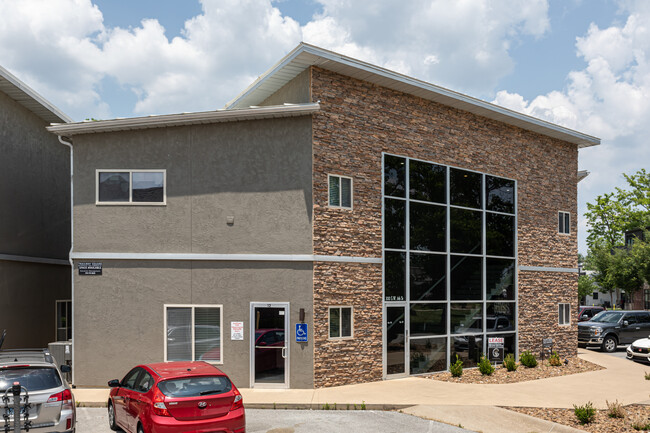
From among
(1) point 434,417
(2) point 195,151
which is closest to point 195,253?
(2) point 195,151

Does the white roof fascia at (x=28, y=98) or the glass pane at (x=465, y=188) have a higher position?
the white roof fascia at (x=28, y=98)

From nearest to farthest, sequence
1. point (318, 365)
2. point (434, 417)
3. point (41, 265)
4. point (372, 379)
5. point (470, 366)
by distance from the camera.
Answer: point (434, 417) → point (318, 365) → point (372, 379) → point (470, 366) → point (41, 265)

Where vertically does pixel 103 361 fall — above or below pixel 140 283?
below

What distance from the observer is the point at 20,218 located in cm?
1942

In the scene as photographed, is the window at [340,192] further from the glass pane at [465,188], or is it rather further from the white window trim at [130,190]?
the white window trim at [130,190]

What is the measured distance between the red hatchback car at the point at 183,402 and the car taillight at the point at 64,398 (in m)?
1.03

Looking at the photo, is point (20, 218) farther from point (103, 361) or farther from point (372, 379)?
point (372, 379)

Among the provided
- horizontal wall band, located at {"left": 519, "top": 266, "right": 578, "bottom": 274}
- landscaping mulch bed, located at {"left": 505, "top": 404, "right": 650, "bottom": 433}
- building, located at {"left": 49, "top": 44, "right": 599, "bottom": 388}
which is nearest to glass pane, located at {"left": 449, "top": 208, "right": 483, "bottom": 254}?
horizontal wall band, located at {"left": 519, "top": 266, "right": 578, "bottom": 274}

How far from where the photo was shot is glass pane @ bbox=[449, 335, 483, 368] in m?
18.7

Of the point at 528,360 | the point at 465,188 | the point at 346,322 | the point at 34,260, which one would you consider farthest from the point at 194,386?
the point at 528,360

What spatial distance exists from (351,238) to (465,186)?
5357 mm

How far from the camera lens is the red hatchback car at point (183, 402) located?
929 centimetres

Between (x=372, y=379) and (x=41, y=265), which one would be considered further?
(x=41, y=265)

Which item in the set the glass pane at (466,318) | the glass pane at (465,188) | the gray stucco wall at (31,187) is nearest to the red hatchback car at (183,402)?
the glass pane at (466,318)
